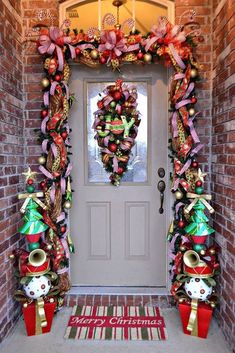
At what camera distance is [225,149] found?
2053 mm

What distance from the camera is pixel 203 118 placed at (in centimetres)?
236

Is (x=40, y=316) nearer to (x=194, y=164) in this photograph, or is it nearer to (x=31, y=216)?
(x=31, y=216)

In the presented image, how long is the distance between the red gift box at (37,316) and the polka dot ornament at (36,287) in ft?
0.19

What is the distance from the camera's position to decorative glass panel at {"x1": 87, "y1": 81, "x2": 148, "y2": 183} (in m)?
2.49

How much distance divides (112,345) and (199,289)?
702 mm

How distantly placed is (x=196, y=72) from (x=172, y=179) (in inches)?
32.3

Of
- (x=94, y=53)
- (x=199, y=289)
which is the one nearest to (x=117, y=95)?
(x=94, y=53)

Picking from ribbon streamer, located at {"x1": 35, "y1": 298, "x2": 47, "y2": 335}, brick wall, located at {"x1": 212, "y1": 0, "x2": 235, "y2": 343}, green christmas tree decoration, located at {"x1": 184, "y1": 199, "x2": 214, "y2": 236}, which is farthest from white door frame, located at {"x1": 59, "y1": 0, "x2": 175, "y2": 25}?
ribbon streamer, located at {"x1": 35, "y1": 298, "x2": 47, "y2": 335}

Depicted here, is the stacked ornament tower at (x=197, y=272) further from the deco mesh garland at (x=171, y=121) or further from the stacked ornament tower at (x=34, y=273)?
the stacked ornament tower at (x=34, y=273)

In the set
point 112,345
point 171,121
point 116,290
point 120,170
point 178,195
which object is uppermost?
point 171,121

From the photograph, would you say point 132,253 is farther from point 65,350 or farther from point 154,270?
point 65,350

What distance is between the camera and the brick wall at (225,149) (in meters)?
1.93

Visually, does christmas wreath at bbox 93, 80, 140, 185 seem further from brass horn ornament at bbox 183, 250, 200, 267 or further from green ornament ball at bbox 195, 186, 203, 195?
brass horn ornament at bbox 183, 250, 200, 267

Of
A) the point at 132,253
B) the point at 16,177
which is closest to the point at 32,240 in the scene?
the point at 16,177
